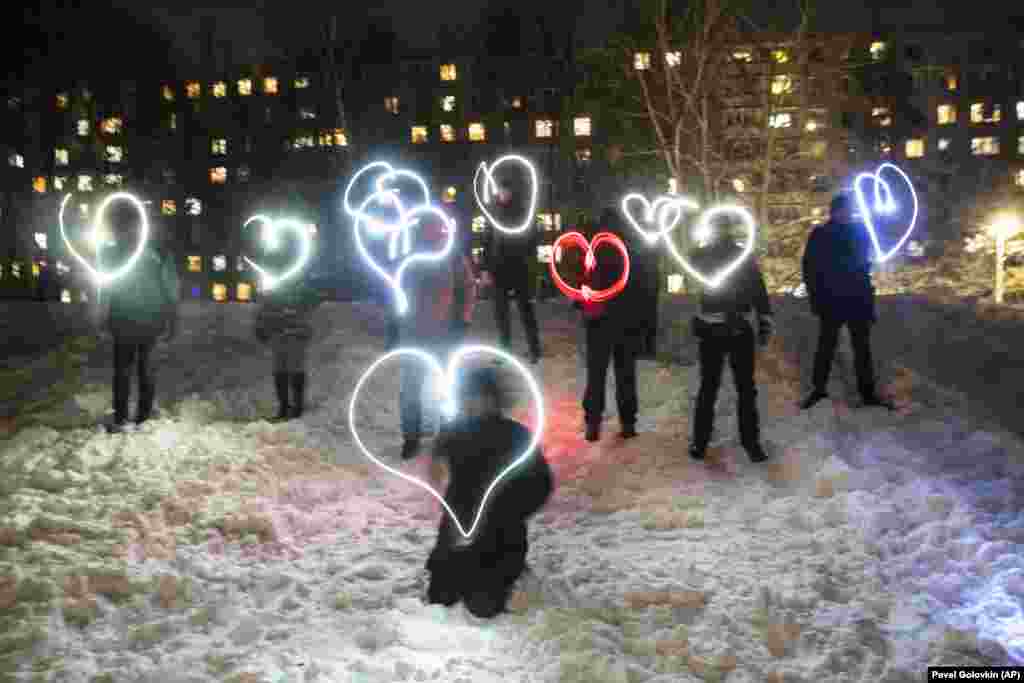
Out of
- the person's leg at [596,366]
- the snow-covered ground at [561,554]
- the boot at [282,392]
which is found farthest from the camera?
the boot at [282,392]

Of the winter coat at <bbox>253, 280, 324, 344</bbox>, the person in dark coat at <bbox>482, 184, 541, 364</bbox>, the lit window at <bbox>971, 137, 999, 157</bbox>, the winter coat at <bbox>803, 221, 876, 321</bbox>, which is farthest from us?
the lit window at <bbox>971, 137, 999, 157</bbox>

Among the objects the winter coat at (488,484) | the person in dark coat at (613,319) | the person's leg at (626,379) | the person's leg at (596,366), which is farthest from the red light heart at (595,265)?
the winter coat at (488,484)

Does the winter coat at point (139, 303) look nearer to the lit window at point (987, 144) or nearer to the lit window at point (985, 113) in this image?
the lit window at point (987, 144)

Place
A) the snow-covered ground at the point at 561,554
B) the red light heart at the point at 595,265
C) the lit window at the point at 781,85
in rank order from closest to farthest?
the snow-covered ground at the point at 561,554 → the red light heart at the point at 595,265 → the lit window at the point at 781,85

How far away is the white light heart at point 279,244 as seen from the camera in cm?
918

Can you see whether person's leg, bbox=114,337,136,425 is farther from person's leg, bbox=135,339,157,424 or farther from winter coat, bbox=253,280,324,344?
winter coat, bbox=253,280,324,344

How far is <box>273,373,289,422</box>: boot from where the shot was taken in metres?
9.52

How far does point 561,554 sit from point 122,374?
5.23m

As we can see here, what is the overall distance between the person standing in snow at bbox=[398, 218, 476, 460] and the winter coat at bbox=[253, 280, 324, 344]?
1.46 meters

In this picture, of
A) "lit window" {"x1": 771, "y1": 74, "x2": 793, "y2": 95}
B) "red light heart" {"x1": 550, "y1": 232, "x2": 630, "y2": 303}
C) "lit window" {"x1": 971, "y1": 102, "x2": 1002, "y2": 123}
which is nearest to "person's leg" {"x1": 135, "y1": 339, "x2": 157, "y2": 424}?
"red light heart" {"x1": 550, "y1": 232, "x2": 630, "y2": 303}

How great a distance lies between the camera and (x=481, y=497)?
5504mm

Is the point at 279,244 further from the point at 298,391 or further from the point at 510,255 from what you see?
the point at 510,255

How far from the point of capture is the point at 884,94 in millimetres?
37031

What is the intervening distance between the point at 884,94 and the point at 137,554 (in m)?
38.0
